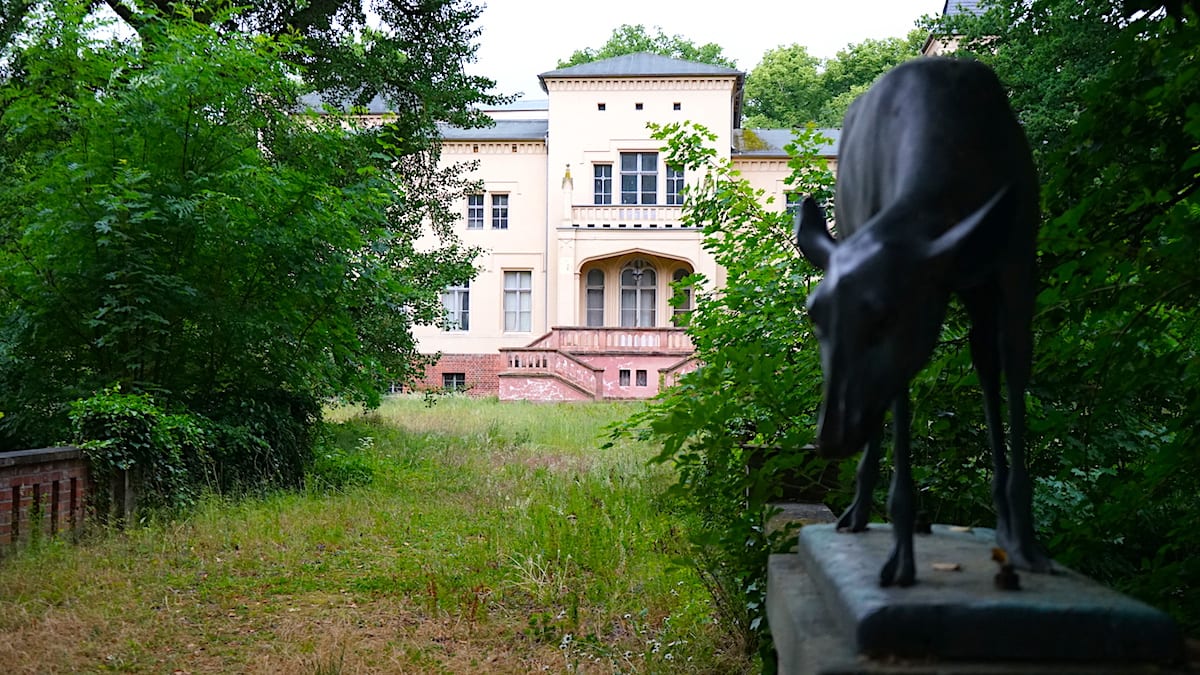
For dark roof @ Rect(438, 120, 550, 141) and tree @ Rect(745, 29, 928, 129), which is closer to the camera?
dark roof @ Rect(438, 120, 550, 141)

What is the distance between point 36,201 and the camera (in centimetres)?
945

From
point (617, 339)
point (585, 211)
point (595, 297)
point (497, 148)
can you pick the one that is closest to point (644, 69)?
point (585, 211)

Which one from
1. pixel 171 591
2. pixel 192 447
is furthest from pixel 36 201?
pixel 171 591

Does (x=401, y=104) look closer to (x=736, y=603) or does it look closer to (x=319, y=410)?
(x=319, y=410)

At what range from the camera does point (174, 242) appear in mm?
9547

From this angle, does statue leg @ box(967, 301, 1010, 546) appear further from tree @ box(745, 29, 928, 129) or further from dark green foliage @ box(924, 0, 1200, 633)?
tree @ box(745, 29, 928, 129)

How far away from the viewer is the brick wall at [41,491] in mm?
7504

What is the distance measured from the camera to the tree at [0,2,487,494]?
897 centimetres

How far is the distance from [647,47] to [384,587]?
145ft

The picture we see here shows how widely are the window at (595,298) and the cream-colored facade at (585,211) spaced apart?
0.04m

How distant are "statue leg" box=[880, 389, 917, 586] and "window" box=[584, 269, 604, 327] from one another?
31820 mm

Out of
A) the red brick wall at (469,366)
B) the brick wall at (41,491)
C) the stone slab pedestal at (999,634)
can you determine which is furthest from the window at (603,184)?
the stone slab pedestal at (999,634)

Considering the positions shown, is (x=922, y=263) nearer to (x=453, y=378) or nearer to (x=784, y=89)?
(x=453, y=378)

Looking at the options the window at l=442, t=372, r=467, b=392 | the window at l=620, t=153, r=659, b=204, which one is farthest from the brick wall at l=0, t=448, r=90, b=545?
the window at l=620, t=153, r=659, b=204
